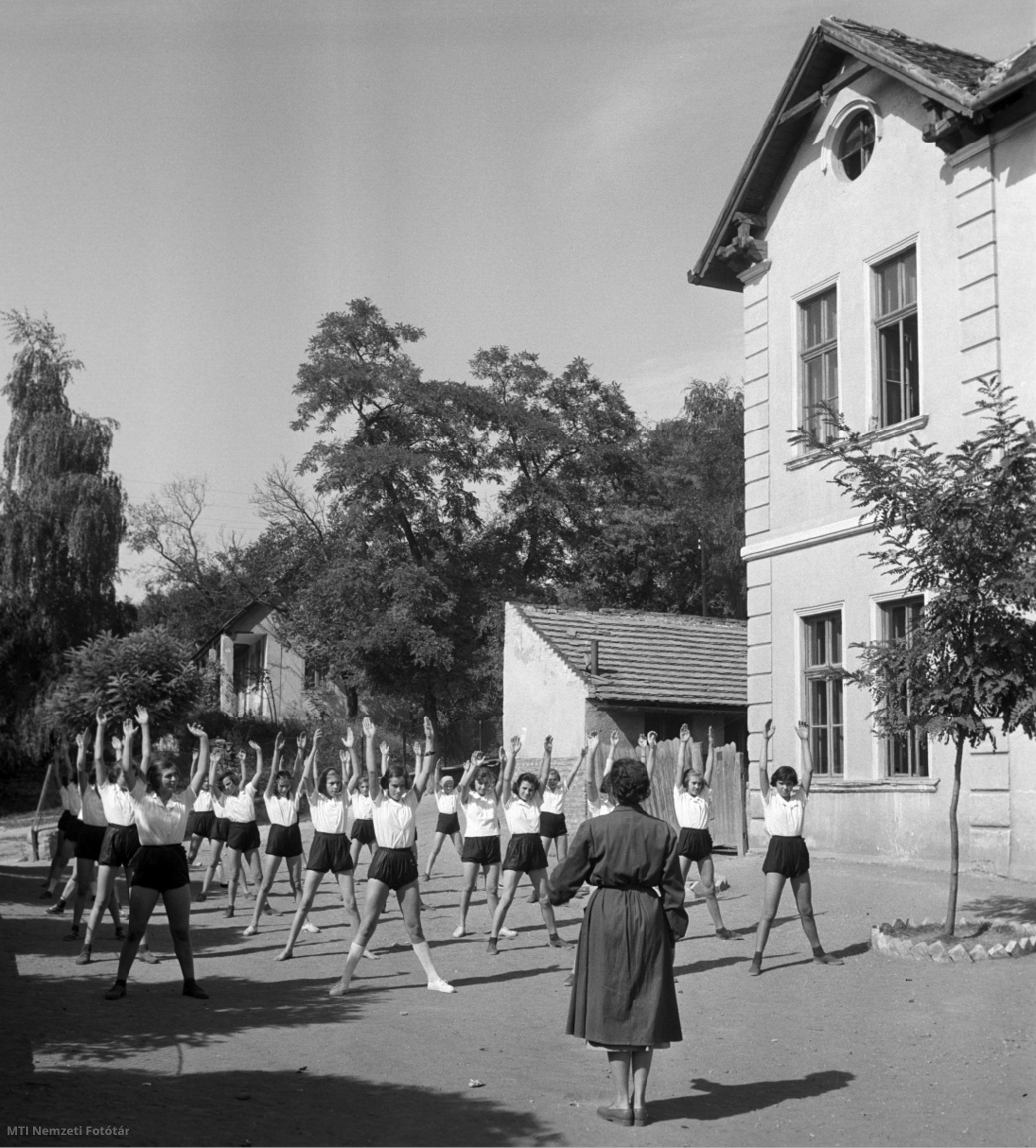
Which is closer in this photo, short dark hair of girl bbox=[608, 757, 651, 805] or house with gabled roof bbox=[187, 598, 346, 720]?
short dark hair of girl bbox=[608, 757, 651, 805]

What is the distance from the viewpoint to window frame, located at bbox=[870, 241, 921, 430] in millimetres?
17750

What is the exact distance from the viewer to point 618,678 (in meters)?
26.7

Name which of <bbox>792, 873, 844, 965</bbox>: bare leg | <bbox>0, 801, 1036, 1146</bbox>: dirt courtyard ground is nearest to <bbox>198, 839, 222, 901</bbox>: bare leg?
<bbox>0, 801, 1036, 1146</bbox>: dirt courtyard ground

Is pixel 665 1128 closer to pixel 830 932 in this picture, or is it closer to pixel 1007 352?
pixel 830 932

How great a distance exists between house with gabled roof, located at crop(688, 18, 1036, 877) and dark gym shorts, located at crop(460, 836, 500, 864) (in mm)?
4722

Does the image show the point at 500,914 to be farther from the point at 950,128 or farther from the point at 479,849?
the point at 950,128

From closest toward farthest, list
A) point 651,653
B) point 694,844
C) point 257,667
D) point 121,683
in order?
point 694,844 < point 651,653 < point 121,683 < point 257,667

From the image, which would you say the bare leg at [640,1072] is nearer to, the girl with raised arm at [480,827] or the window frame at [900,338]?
the girl with raised arm at [480,827]

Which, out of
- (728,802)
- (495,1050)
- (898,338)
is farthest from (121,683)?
(495,1050)

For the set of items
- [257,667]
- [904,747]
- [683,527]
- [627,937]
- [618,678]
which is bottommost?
[627,937]

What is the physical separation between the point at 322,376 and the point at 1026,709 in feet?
107

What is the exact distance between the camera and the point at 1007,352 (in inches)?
638

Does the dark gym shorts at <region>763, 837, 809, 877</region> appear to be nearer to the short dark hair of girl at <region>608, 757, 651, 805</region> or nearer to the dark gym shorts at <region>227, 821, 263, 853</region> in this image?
the short dark hair of girl at <region>608, 757, 651, 805</region>

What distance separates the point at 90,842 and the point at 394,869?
195 inches
